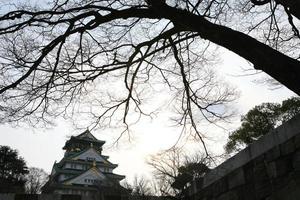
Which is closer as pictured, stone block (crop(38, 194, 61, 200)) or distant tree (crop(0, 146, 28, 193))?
stone block (crop(38, 194, 61, 200))

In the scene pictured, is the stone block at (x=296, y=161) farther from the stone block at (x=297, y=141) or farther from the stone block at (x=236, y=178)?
the stone block at (x=236, y=178)

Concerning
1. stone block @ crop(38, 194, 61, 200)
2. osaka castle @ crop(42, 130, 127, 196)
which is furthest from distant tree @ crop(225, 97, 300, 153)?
stone block @ crop(38, 194, 61, 200)

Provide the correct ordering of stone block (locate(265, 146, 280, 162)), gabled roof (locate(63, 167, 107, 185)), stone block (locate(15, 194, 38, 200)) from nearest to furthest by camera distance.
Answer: stone block (locate(265, 146, 280, 162))
stone block (locate(15, 194, 38, 200))
gabled roof (locate(63, 167, 107, 185))

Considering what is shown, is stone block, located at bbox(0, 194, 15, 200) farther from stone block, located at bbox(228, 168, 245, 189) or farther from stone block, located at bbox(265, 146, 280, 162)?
stone block, located at bbox(265, 146, 280, 162)

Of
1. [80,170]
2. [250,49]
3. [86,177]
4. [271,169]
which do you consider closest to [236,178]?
[271,169]

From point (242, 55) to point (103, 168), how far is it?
4592cm

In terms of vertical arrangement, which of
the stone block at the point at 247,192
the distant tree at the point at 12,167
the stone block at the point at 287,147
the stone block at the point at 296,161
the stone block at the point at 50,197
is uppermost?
the distant tree at the point at 12,167

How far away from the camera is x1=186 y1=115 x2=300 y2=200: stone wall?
10.2ft

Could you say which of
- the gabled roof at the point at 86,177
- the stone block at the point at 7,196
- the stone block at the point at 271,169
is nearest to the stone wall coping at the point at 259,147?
the stone block at the point at 271,169

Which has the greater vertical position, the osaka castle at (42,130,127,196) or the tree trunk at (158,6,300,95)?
the osaka castle at (42,130,127,196)

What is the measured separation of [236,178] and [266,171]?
56cm

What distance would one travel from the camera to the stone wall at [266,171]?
3098mm

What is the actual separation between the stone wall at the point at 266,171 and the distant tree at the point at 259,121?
23110 mm

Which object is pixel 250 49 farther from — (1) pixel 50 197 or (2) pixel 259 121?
(2) pixel 259 121
